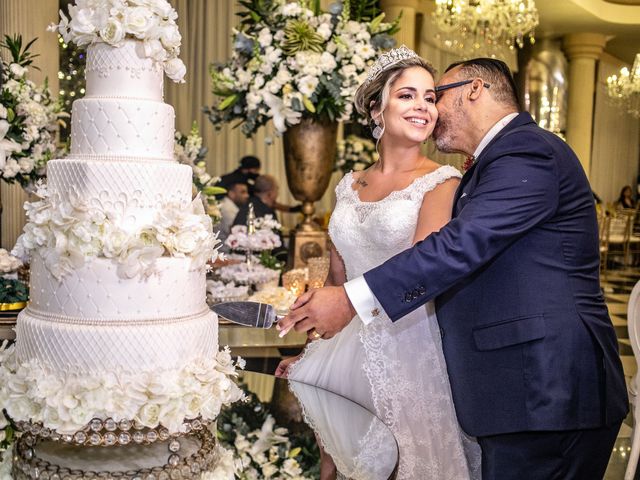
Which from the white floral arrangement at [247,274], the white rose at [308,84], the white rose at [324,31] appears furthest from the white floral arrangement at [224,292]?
the white rose at [324,31]

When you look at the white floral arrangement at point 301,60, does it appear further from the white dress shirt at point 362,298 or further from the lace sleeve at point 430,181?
the white dress shirt at point 362,298

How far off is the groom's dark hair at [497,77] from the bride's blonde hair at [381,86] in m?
0.41

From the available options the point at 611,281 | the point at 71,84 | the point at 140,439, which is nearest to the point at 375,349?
the point at 140,439

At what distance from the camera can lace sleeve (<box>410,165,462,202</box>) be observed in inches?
118

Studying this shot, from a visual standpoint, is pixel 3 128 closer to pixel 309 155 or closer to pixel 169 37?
pixel 309 155

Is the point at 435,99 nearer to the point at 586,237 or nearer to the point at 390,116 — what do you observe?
the point at 390,116

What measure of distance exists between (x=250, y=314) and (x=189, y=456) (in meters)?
0.66

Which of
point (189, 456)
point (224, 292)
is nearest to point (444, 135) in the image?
point (189, 456)

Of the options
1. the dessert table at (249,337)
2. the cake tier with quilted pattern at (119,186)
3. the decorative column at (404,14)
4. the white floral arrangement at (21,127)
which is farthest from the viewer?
the decorative column at (404,14)

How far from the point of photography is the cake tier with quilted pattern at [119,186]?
207 cm

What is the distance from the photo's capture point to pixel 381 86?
3.12 metres

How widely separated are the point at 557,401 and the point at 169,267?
1252 millimetres

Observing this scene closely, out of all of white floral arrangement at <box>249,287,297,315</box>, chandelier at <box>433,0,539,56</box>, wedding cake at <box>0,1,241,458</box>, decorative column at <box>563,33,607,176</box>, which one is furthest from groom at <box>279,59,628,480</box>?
decorative column at <box>563,33,607,176</box>

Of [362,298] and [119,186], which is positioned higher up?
[119,186]
